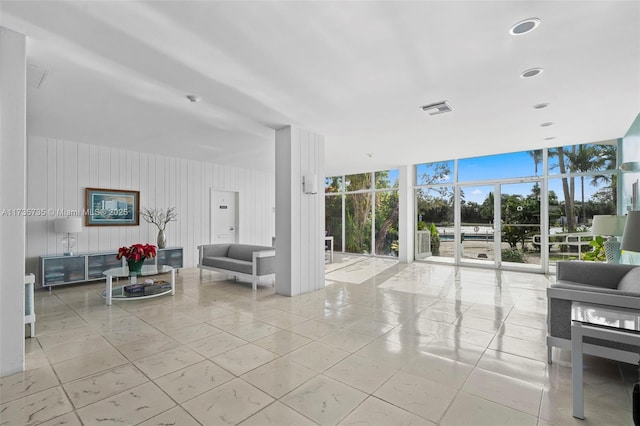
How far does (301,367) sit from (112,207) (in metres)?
5.67

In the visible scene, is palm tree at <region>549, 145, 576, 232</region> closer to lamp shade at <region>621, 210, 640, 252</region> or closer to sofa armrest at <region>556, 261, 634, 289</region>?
sofa armrest at <region>556, 261, 634, 289</region>

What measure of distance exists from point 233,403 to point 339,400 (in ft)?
2.29

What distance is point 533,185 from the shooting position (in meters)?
6.77

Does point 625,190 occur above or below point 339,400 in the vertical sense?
above

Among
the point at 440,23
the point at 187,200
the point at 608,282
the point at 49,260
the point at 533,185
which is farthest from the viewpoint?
the point at 187,200

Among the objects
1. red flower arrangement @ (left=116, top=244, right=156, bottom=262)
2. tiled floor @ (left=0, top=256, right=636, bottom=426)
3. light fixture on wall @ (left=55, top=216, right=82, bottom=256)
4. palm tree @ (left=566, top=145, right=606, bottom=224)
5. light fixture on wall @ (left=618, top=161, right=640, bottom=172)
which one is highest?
palm tree @ (left=566, top=145, right=606, bottom=224)

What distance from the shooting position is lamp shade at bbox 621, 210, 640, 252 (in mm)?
2441

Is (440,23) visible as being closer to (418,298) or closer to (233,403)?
(233,403)

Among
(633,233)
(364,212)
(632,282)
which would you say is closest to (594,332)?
(633,233)

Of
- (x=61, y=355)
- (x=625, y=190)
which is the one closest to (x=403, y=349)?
(x=61, y=355)

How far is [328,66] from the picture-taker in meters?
2.91

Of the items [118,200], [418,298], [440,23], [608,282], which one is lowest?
[418,298]

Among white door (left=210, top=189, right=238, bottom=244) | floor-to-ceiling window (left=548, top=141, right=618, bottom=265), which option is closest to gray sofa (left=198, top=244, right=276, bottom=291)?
white door (left=210, top=189, right=238, bottom=244)

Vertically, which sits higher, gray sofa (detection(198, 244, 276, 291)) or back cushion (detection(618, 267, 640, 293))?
back cushion (detection(618, 267, 640, 293))
